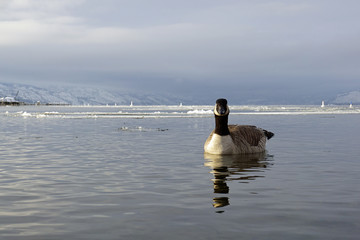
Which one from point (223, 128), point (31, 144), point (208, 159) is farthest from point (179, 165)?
point (31, 144)

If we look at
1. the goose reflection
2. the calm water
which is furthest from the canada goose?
the calm water

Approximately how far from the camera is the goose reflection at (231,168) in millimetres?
12781

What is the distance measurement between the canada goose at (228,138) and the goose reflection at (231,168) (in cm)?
35

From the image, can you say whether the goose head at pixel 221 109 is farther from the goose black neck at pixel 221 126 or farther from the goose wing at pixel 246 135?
the goose wing at pixel 246 135

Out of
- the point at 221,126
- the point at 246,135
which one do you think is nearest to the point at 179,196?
the point at 221,126

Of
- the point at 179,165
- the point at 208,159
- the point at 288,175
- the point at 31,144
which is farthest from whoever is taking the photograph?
the point at 31,144

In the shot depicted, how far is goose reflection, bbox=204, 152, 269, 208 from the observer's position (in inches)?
503

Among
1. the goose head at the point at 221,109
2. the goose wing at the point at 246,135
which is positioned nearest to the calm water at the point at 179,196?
the goose wing at the point at 246,135

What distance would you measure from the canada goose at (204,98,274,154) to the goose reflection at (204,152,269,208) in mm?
345

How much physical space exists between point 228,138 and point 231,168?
4.17 m

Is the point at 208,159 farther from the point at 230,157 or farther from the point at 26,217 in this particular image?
the point at 26,217

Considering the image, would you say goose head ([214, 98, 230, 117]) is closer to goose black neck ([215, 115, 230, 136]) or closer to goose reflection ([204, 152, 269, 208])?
goose black neck ([215, 115, 230, 136])

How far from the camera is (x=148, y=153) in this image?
2225 cm

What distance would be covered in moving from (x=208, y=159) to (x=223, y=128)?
1732 millimetres
